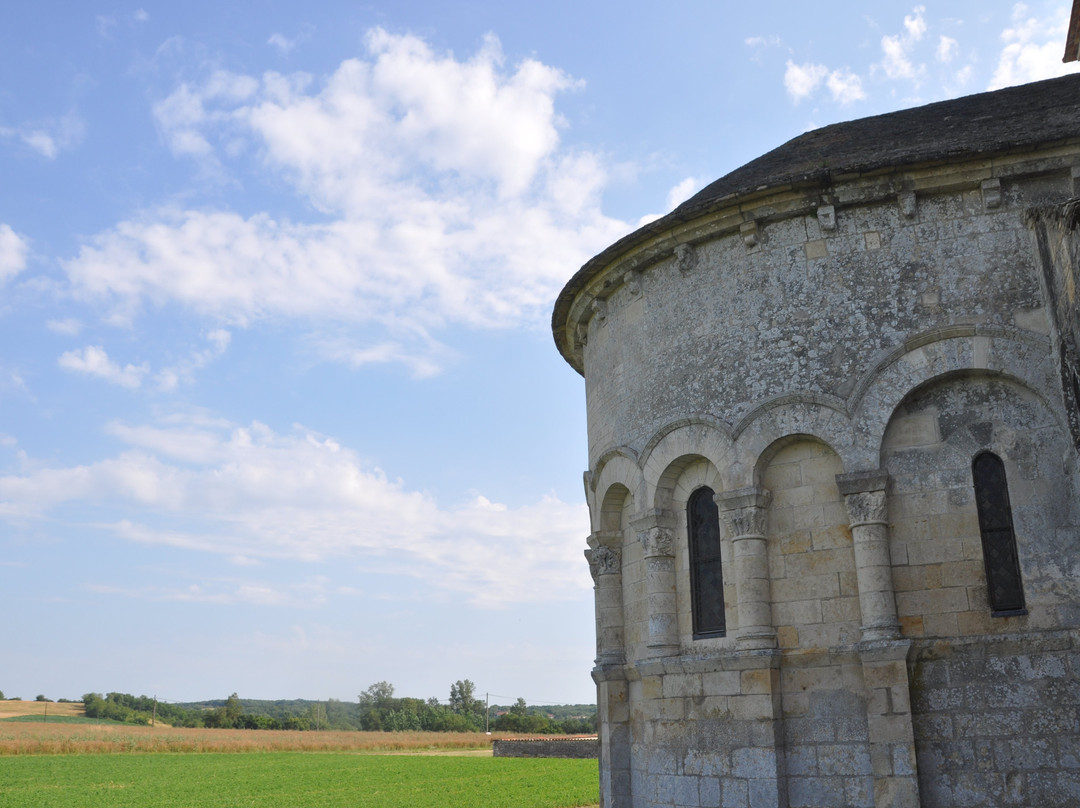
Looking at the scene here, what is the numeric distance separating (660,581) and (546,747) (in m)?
37.7

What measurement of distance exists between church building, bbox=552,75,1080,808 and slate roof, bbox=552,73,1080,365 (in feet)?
0.16

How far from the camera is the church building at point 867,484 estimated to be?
712 centimetres

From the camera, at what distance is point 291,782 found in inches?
1201

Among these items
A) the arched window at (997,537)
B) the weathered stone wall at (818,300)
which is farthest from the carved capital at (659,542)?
the arched window at (997,537)

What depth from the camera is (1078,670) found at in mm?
6867

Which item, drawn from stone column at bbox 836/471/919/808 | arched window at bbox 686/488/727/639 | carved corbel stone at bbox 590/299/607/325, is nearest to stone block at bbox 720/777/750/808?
stone column at bbox 836/471/919/808

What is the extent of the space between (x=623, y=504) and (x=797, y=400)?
278 centimetres

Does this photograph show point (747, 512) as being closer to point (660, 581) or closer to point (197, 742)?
point (660, 581)

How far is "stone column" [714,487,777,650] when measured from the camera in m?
8.02

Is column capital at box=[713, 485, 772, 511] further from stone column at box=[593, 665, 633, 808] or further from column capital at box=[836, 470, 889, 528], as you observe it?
stone column at box=[593, 665, 633, 808]

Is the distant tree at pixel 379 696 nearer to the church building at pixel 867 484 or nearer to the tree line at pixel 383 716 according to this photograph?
the tree line at pixel 383 716

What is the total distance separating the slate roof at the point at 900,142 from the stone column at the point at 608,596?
3017 millimetres

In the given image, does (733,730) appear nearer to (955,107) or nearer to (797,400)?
(797,400)

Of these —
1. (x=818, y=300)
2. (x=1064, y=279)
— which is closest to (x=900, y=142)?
(x=818, y=300)
